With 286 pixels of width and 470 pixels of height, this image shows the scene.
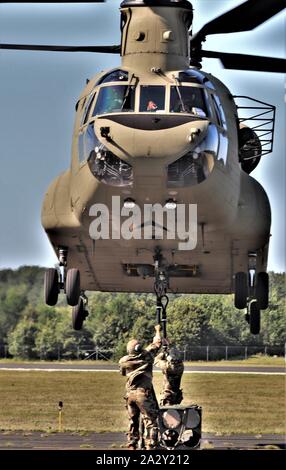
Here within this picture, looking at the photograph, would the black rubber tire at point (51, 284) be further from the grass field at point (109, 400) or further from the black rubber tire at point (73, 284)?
the grass field at point (109, 400)

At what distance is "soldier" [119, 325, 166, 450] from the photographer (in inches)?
865

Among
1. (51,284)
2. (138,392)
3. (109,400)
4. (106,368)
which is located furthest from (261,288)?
(109,400)

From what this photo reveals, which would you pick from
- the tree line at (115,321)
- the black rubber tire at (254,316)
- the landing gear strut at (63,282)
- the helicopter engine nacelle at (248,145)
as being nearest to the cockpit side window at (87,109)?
the landing gear strut at (63,282)

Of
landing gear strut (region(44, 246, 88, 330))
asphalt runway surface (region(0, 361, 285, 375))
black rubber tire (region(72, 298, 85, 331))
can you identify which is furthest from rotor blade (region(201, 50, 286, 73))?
asphalt runway surface (region(0, 361, 285, 375))

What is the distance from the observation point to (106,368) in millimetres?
33219

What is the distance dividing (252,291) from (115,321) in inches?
274

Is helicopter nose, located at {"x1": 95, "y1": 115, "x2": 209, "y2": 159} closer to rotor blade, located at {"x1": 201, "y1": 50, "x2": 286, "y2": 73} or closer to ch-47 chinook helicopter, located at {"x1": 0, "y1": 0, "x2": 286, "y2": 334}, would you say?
ch-47 chinook helicopter, located at {"x1": 0, "y1": 0, "x2": 286, "y2": 334}

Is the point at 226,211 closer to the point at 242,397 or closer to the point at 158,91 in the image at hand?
the point at 158,91

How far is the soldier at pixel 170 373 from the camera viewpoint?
80.4ft

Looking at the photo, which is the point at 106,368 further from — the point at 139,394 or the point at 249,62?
the point at 139,394

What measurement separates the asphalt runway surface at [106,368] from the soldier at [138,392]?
10662 millimetres

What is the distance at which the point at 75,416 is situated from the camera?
32.8 metres
